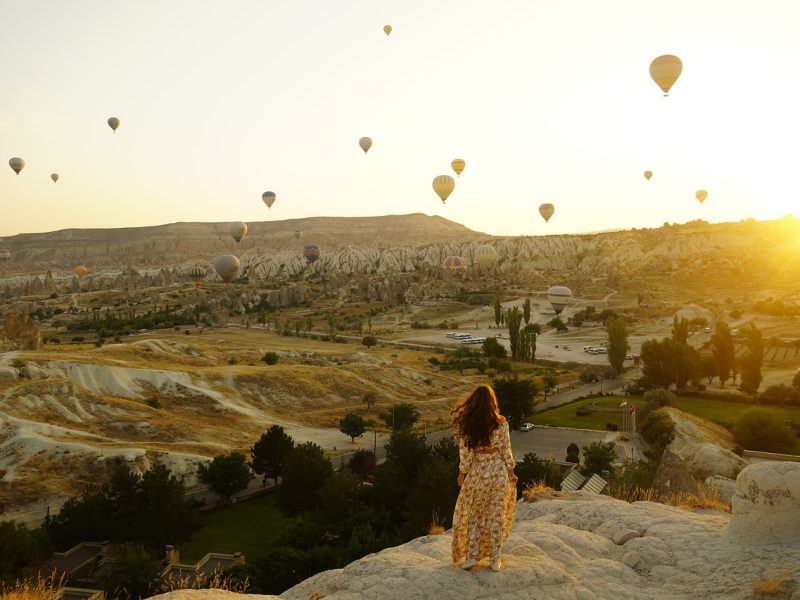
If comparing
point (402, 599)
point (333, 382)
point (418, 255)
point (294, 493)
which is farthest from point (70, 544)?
point (418, 255)

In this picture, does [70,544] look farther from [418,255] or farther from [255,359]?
[418,255]

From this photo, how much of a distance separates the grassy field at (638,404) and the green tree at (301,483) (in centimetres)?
1856

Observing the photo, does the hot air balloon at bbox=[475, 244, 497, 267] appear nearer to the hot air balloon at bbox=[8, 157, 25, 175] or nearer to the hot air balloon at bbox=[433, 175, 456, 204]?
the hot air balloon at bbox=[433, 175, 456, 204]

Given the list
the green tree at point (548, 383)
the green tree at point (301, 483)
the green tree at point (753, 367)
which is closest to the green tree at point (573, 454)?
the green tree at point (301, 483)

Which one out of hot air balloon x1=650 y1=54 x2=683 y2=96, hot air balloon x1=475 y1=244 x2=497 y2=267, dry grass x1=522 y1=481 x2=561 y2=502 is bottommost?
dry grass x1=522 y1=481 x2=561 y2=502

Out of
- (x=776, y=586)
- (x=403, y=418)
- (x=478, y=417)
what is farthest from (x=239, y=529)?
(x=776, y=586)

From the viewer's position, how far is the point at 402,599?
18.0 feet

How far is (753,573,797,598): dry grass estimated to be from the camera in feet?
17.1

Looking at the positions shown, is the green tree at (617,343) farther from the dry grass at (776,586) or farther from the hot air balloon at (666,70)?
the dry grass at (776,586)

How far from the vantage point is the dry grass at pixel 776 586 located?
520 centimetres

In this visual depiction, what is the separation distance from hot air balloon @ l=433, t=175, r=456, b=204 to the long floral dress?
204ft

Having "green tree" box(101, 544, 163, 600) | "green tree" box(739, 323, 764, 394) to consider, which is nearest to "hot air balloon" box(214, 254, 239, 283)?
"green tree" box(739, 323, 764, 394)

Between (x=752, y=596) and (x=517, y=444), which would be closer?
(x=752, y=596)

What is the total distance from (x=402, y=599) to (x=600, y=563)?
219 centimetres
